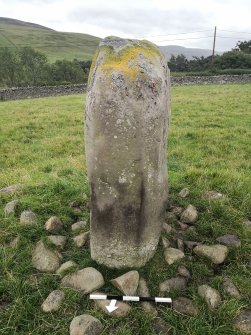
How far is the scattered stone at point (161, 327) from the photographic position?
3.67 m

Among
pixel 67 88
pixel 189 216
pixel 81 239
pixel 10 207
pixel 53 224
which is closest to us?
pixel 81 239

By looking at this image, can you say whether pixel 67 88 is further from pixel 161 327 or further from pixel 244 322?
pixel 244 322

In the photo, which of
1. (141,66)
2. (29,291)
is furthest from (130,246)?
(141,66)

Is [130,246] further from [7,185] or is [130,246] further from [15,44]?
[15,44]

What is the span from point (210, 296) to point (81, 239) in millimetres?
1808

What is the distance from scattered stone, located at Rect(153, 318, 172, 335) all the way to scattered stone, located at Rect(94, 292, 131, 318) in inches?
12.3

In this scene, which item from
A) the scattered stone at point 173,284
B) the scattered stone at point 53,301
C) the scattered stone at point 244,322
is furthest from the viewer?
the scattered stone at point 173,284

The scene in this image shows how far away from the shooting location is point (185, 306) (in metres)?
3.92

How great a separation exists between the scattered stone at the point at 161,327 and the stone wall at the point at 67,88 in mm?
32336

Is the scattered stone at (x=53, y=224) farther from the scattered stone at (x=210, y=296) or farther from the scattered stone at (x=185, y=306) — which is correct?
the scattered stone at (x=210, y=296)

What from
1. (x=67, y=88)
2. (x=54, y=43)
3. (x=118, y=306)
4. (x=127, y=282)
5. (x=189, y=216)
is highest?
(x=54, y=43)

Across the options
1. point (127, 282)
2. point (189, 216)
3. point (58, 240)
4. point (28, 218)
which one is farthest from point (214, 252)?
point (28, 218)

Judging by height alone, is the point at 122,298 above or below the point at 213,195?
below

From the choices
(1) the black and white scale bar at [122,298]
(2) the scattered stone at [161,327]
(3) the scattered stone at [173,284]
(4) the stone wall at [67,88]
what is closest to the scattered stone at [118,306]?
(1) the black and white scale bar at [122,298]
